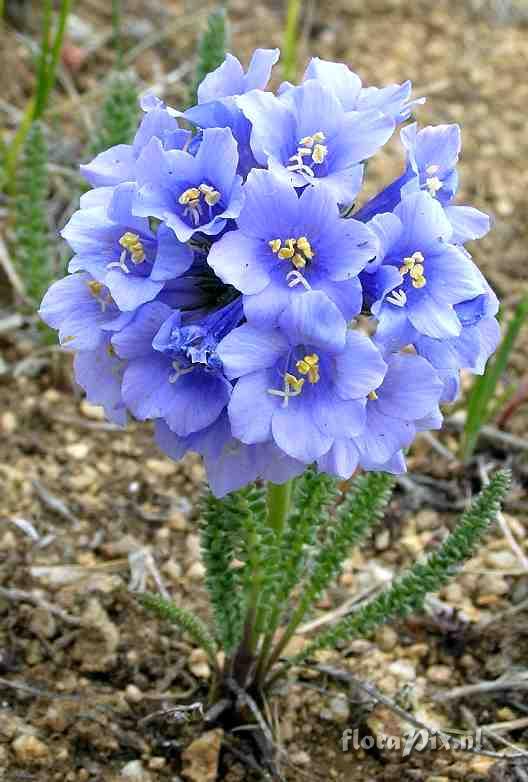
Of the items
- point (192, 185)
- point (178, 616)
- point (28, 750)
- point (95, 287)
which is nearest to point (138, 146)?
point (192, 185)

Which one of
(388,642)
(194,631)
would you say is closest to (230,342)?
(194,631)

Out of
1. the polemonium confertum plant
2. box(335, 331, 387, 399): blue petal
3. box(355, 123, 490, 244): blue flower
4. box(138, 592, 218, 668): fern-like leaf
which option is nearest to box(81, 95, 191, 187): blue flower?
the polemonium confertum plant

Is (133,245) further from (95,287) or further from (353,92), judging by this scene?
(353,92)

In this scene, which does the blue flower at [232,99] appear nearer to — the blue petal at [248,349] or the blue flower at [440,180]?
the blue flower at [440,180]

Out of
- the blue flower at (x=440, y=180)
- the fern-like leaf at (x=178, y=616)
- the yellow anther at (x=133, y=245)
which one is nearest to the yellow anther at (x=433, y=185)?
the blue flower at (x=440, y=180)

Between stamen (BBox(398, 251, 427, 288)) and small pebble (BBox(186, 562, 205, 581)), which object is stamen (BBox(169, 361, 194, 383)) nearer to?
stamen (BBox(398, 251, 427, 288))
